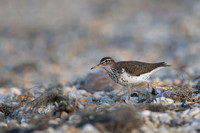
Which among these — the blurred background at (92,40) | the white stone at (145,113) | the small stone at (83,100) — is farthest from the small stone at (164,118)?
the blurred background at (92,40)

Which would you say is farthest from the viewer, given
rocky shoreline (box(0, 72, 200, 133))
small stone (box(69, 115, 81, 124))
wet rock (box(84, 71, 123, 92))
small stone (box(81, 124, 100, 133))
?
wet rock (box(84, 71, 123, 92))

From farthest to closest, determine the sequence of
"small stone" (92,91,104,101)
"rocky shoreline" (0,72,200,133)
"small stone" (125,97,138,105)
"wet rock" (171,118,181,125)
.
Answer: "small stone" (92,91,104,101)
"small stone" (125,97,138,105)
"wet rock" (171,118,181,125)
"rocky shoreline" (0,72,200,133)

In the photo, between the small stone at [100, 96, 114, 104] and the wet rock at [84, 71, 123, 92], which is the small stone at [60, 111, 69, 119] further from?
the wet rock at [84, 71, 123, 92]

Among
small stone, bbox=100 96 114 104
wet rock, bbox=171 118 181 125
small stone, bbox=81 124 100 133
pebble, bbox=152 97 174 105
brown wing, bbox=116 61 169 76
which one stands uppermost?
brown wing, bbox=116 61 169 76

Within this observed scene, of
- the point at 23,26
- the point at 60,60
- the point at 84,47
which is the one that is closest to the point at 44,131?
the point at 60,60

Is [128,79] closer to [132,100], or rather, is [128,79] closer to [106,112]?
[132,100]

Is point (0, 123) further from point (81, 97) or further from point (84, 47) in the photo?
point (84, 47)

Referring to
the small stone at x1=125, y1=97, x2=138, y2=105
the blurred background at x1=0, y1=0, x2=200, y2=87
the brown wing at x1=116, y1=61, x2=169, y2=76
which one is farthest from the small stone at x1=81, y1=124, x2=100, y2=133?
the blurred background at x1=0, y1=0, x2=200, y2=87

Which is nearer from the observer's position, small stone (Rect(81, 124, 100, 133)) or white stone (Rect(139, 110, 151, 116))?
small stone (Rect(81, 124, 100, 133))
